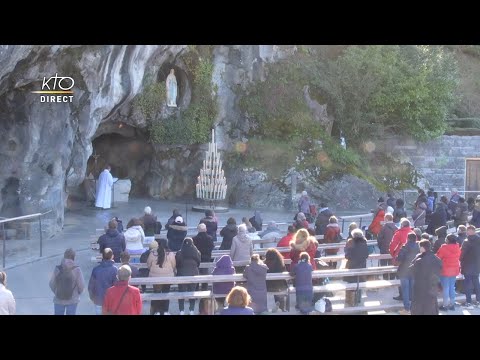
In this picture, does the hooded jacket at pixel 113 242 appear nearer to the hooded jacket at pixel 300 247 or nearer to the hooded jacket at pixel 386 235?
the hooded jacket at pixel 300 247

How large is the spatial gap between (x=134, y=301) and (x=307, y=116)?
17.7m

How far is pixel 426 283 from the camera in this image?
8906 millimetres

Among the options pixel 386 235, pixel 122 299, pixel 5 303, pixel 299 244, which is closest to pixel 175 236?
pixel 299 244

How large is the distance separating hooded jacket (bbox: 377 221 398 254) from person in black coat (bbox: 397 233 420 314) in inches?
68.3

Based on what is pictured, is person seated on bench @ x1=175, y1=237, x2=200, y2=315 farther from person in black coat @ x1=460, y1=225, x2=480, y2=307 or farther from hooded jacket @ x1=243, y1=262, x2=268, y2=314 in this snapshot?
person in black coat @ x1=460, y1=225, x2=480, y2=307

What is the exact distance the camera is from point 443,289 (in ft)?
33.5

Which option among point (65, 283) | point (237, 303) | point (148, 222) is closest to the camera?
point (237, 303)

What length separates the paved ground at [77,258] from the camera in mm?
10367

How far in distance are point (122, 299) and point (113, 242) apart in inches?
118

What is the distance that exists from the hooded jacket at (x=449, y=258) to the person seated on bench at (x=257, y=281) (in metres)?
2.91

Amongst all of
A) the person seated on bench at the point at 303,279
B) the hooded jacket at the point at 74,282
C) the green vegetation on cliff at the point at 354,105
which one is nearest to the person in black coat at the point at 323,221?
the person seated on bench at the point at 303,279

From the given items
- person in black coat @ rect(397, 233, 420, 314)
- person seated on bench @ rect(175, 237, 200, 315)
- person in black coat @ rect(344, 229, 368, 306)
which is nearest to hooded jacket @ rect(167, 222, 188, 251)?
person seated on bench @ rect(175, 237, 200, 315)

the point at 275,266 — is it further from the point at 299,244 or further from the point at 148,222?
the point at 148,222
